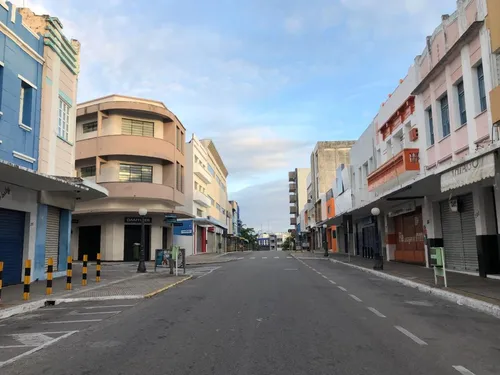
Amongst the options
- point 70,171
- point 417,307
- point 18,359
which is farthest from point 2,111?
point 417,307

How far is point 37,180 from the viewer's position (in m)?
14.8

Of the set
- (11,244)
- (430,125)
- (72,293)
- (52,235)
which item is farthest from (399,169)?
(11,244)

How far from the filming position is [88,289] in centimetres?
1490

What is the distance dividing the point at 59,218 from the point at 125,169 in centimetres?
1690

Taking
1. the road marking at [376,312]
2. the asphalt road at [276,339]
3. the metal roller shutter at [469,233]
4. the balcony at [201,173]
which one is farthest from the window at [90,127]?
the road marking at [376,312]

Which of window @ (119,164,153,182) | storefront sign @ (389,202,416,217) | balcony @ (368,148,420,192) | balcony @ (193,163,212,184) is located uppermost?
balcony @ (193,163,212,184)

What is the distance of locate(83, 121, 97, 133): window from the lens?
37.5 metres

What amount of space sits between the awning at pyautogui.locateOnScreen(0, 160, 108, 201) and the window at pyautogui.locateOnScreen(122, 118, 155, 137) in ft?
59.5

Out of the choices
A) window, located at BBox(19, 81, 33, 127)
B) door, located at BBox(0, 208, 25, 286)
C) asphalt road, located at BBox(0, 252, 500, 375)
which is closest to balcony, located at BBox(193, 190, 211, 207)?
door, located at BBox(0, 208, 25, 286)

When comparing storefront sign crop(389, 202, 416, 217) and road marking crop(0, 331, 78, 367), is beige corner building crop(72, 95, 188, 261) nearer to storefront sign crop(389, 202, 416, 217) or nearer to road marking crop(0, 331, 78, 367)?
storefront sign crop(389, 202, 416, 217)

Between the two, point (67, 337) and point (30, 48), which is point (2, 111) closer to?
point (30, 48)

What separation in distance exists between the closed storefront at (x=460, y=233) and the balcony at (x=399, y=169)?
2.18m

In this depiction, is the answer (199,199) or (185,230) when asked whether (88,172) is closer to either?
(185,230)

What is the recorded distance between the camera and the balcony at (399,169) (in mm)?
21623
